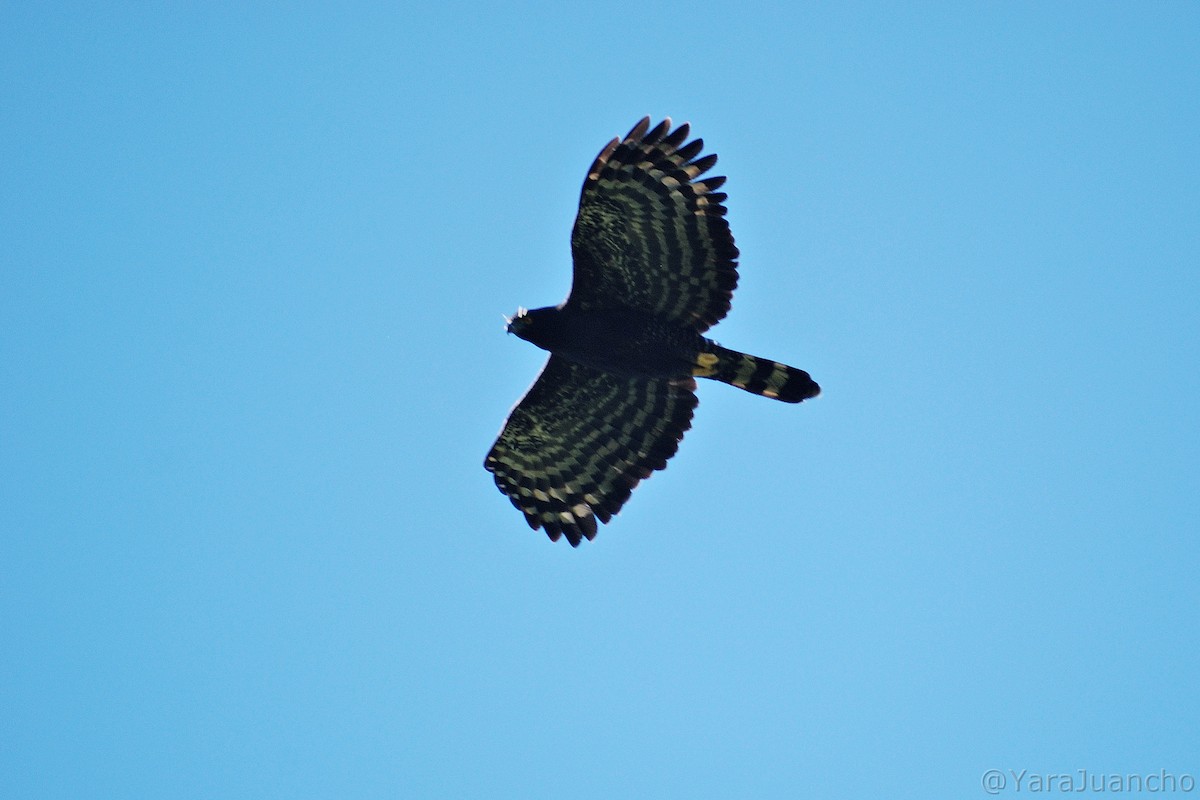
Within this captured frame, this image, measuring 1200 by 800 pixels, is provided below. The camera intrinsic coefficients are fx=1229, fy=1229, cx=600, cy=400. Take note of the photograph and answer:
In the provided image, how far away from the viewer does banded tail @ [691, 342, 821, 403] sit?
13234 mm

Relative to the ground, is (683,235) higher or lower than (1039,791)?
higher

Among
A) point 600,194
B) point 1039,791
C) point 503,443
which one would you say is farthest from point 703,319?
point 1039,791

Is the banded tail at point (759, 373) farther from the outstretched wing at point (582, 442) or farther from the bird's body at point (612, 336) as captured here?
the outstretched wing at point (582, 442)

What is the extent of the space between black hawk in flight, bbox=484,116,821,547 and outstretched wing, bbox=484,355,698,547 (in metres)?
0.01

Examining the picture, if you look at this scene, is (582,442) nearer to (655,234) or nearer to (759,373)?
(759,373)

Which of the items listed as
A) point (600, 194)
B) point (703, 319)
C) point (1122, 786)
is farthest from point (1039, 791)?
point (600, 194)

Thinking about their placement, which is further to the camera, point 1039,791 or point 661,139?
point 1039,791

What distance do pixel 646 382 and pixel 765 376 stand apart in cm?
140

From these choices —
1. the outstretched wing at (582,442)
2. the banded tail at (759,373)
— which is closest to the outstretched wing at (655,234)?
the banded tail at (759,373)

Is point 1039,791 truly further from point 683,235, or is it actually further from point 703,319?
point 683,235

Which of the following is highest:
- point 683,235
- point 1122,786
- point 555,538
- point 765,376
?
point 683,235

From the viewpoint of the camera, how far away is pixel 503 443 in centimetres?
1455

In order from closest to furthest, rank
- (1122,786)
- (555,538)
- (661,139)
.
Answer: (661,139)
(1122,786)
(555,538)

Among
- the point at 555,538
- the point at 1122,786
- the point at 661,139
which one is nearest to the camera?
the point at 661,139
